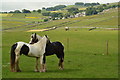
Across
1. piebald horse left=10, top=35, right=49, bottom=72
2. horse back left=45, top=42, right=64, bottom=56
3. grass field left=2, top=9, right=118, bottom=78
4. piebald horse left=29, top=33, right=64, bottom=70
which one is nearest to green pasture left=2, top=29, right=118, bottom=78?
grass field left=2, top=9, right=118, bottom=78

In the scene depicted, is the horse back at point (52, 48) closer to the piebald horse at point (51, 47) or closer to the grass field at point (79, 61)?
the piebald horse at point (51, 47)

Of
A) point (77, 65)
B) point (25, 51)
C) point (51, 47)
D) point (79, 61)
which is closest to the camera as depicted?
point (25, 51)

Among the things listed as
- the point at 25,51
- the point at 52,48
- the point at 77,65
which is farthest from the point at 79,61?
the point at 25,51

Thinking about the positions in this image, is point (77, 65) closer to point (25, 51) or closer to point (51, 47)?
point (51, 47)

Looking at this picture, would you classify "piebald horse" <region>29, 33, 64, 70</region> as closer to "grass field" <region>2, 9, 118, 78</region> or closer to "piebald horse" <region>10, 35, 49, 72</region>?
"piebald horse" <region>10, 35, 49, 72</region>

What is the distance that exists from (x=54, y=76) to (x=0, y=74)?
3.53 metres

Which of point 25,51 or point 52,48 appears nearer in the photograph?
point 25,51

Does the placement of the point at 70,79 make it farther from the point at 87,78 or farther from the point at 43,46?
the point at 43,46

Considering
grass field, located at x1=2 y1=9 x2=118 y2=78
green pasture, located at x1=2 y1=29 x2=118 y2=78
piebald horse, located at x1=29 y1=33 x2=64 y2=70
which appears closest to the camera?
green pasture, located at x1=2 y1=29 x2=118 y2=78

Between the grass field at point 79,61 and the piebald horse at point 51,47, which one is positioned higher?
the piebald horse at point 51,47

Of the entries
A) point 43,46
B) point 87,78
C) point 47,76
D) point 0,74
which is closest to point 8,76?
point 0,74

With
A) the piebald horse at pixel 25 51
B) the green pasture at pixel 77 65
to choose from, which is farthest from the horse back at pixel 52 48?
the green pasture at pixel 77 65

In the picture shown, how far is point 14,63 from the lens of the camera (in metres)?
15.9

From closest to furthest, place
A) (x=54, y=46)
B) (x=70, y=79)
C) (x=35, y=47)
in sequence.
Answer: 1. (x=70, y=79)
2. (x=35, y=47)
3. (x=54, y=46)
